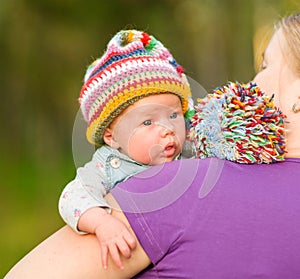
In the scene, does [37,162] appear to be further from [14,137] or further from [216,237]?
[216,237]

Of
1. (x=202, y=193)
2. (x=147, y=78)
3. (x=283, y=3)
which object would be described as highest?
(x=283, y=3)

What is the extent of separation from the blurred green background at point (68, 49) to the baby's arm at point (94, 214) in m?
8.26

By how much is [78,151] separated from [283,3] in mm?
7233

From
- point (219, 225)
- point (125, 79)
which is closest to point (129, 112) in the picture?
point (125, 79)

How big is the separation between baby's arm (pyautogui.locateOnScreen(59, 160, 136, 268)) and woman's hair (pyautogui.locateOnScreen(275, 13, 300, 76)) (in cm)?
53

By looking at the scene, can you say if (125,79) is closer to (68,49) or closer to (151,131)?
(151,131)

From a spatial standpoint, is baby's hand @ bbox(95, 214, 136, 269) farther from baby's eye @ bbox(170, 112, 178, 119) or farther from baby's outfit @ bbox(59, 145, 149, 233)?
baby's eye @ bbox(170, 112, 178, 119)

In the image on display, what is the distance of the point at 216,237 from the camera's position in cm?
149

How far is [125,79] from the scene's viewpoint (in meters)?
1.87

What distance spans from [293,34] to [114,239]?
26.2 inches

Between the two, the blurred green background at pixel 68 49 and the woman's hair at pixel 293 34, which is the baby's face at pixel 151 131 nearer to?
the woman's hair at pixel 293 34

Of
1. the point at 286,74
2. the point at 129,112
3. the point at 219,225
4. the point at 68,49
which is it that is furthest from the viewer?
the point at 68,49

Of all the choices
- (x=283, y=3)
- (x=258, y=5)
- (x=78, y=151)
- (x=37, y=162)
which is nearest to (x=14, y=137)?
(x=37, y=162)

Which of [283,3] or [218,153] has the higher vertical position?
[283,3]
